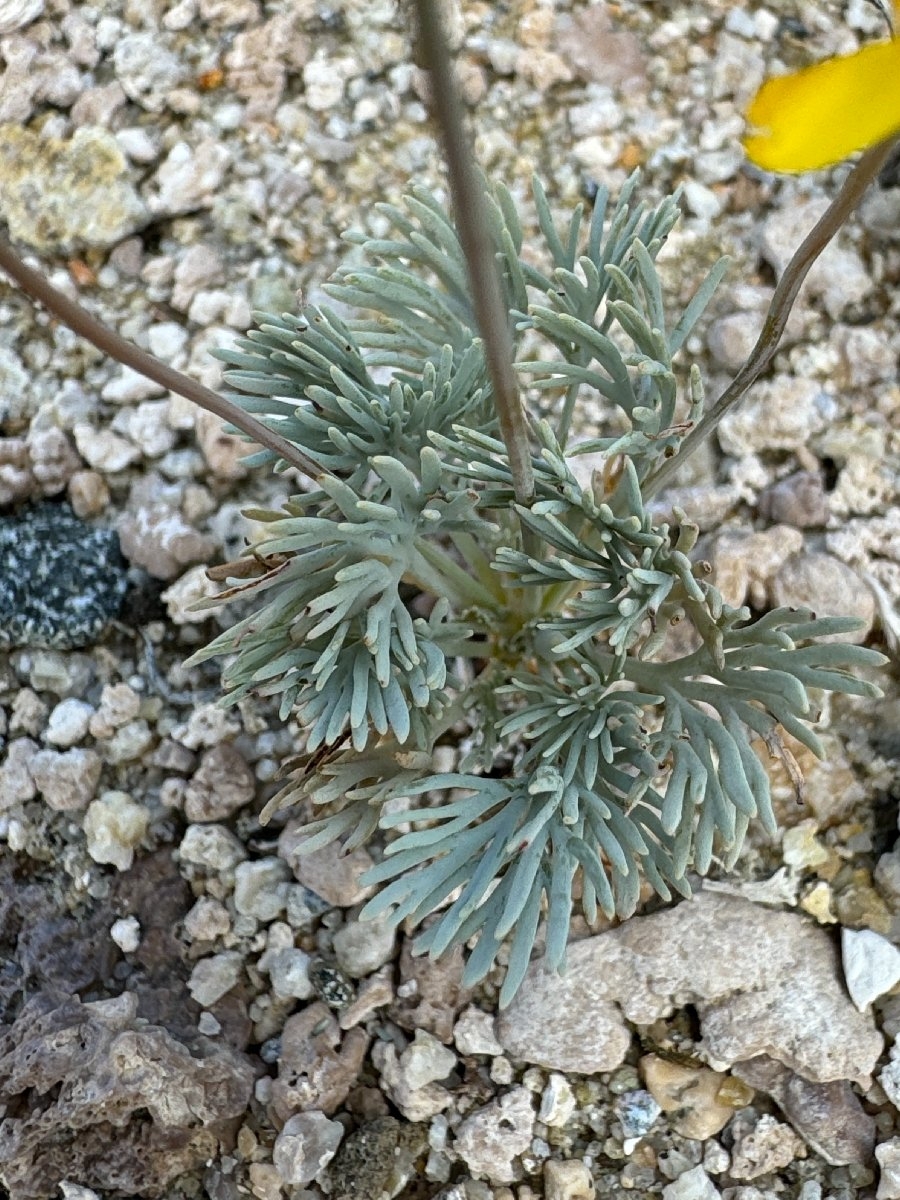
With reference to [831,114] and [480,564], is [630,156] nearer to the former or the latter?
[480,564]

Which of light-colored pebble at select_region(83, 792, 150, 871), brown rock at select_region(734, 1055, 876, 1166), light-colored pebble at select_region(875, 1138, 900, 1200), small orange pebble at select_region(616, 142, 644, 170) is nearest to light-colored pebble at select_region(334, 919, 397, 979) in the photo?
light-colored pebble at select_region(83, 792, 150, 871)

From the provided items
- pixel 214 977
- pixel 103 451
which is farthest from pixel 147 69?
pixel 214 977

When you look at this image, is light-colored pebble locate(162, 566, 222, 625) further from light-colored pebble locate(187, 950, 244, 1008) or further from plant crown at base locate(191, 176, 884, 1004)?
light-colored pebble locate(187, 950, 244, 1008)

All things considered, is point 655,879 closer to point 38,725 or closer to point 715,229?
point 38,725

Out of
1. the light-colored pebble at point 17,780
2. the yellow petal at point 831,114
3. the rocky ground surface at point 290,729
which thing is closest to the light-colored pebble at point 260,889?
the rocky ground surface at point 290,729

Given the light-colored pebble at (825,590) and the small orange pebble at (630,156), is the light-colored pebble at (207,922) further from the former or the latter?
the small orange pebble at (630,156)

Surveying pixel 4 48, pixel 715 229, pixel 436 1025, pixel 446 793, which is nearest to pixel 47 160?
pixel 4 48
